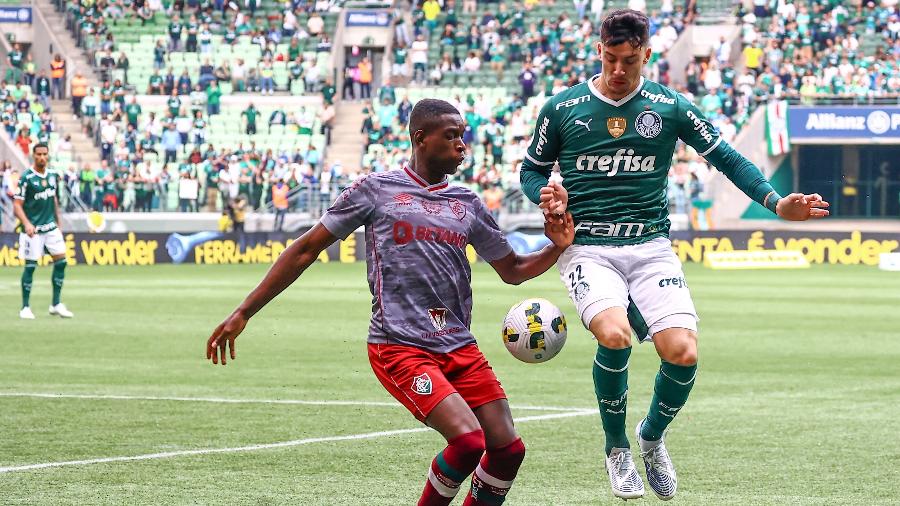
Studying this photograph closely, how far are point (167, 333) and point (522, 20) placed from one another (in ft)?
104

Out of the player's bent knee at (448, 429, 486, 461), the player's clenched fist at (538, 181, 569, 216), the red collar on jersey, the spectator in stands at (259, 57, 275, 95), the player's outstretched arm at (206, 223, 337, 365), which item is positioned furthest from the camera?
the spectator in stands at (259, 57, 275, 95)

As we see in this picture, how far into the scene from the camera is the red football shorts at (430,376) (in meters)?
6.91

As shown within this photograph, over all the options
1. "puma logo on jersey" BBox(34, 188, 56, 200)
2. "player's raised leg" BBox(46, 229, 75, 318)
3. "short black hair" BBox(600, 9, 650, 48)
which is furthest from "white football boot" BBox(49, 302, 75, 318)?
"short black hair" BBox(600, 9, 650, 48)

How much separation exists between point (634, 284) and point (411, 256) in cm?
180

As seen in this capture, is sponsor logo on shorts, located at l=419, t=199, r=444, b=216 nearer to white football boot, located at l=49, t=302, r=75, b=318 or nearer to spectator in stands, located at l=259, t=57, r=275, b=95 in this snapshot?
white football boot, located at l=49, t=302, r=75, b=318

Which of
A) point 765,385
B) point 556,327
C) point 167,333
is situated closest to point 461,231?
point 556,327

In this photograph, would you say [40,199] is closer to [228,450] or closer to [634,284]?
[228,450]

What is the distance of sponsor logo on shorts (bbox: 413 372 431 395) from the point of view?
6.89 m

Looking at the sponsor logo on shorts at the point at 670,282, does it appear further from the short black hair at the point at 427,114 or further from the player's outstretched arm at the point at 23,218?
the player's outstretched arm at the point at 23,218

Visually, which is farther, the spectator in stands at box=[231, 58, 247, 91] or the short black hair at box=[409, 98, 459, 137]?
the spectator in stands at box=[231, 58, 247, 91]

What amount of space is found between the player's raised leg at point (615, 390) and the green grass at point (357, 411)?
28cm

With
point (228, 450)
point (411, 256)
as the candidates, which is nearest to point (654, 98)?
point (411, 256)

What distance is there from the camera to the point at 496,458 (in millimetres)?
6965

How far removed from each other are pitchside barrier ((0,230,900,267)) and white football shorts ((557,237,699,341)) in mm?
27854
